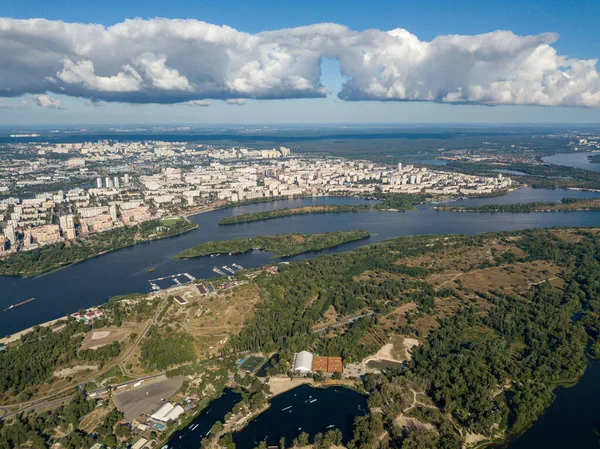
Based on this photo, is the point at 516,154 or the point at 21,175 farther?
the point at 516,154

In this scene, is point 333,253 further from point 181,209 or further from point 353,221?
point 181,209

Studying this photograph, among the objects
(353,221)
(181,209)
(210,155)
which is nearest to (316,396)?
(353,221)

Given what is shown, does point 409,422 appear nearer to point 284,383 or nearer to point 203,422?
point 284,383

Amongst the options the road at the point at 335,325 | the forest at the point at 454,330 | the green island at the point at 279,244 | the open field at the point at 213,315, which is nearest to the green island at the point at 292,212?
the green island at the point at 279,244

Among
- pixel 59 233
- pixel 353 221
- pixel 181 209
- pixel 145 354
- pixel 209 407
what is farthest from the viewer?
pixel 181 209

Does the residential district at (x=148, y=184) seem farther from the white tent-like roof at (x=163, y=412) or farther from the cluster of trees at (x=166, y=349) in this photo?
the white tent-like roof at (x=163, y=412)

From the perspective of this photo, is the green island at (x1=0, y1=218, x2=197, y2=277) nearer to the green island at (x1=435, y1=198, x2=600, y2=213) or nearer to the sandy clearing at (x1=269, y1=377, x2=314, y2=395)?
the sandy clearing at (x1=269, y1=377, x2=314, y2=395)

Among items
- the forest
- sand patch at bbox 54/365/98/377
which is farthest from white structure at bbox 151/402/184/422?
sand patch at bbox 54/365/98/377
